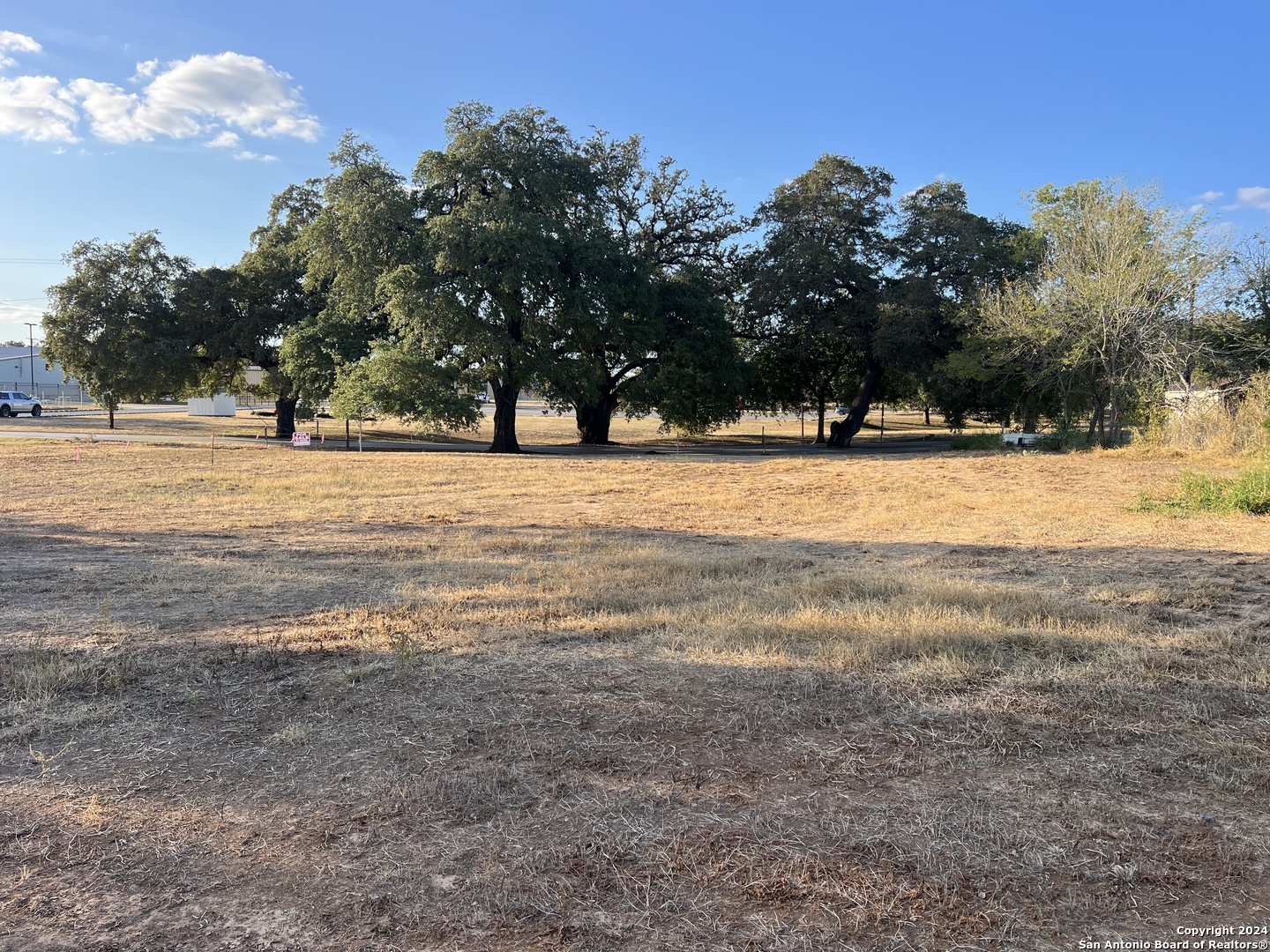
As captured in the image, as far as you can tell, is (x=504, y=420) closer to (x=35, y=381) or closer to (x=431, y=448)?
(x=431, y=448)

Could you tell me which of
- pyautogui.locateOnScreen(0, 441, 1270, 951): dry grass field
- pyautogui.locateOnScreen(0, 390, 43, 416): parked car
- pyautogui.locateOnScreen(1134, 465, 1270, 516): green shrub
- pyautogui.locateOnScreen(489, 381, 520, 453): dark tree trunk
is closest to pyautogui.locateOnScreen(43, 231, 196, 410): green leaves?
pyautogui.locateOnScreen(489, 381, 520, 453): dark tree trunk

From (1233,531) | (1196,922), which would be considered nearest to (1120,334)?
(1233,531)

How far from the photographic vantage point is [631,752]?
3.88m

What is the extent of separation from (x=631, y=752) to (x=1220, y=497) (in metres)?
12.5

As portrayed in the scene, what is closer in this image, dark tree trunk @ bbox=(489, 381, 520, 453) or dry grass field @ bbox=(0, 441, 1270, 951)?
dry grass field @ bbox=(0, 441, 1270, 951)

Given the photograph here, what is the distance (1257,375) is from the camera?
23.0 meters

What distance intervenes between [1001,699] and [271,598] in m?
5.88

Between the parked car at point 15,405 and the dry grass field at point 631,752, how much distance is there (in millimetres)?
56253

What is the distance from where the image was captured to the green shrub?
11852mm

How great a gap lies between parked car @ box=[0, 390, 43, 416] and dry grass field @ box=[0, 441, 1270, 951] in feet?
185

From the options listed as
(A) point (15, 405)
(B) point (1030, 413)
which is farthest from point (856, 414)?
(A) point (15, 405)

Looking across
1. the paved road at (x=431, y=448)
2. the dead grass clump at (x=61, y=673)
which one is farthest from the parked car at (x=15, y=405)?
the dead grass clump at (x=61, y=673)

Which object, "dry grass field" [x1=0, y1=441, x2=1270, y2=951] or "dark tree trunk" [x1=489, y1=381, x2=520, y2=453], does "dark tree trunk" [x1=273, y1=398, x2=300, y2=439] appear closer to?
"dark tree trunk" [x1=489, y1=381, x2=520, y2=453]

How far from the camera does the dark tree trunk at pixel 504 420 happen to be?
33.0 metres
